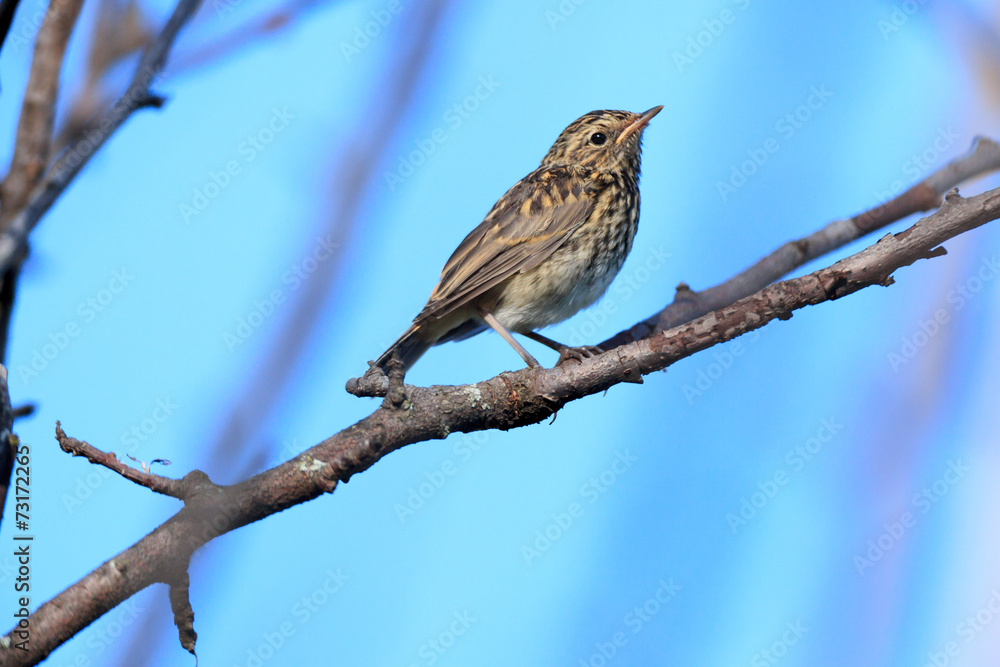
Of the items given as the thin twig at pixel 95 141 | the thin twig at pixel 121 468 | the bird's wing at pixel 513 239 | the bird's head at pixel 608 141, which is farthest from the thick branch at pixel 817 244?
the thin twig at pixel 95 141

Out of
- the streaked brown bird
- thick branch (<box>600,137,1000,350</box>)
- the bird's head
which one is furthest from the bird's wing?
thick branch (<box>600,137,1000,350</box>)

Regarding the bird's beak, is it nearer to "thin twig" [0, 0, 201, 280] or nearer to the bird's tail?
the bird's tail

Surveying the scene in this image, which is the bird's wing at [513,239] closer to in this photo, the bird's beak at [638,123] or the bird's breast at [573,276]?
the bird's breast at [573,276]

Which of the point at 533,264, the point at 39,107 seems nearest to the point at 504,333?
the point at 533,264

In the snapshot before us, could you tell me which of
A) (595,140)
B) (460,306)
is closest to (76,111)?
(460,306)

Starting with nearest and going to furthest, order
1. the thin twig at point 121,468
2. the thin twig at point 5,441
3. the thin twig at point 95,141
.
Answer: the thin twig at point 95,141, the thin twig at point 5,441, the thin twig at point 121,468

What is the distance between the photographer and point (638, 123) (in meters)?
7.46

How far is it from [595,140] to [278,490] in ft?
16.9

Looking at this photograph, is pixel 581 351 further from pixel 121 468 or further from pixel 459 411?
pixel 121 468

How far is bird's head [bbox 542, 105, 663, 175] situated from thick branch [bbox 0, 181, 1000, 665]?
3781 mm

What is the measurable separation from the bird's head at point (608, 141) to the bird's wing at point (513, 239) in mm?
520

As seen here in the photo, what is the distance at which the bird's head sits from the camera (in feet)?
24.7

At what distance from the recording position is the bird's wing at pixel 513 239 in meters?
6.32

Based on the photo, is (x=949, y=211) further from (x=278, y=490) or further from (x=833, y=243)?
(x=278, y=490)
